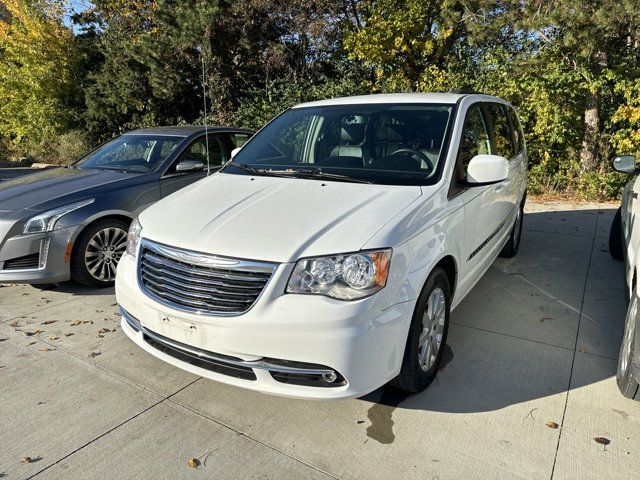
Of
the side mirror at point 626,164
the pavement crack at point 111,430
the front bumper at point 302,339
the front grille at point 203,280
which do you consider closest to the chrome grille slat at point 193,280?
the front grille at point 203,280

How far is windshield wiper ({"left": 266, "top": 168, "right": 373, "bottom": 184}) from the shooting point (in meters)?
3.09

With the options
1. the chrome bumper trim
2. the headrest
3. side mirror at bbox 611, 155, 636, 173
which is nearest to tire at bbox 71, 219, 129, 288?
the chrome bumper trim

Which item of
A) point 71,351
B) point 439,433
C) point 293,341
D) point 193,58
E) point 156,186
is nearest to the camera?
point 293,341

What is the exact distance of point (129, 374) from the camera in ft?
10.3

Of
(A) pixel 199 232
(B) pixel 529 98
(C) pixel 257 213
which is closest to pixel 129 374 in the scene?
(A) pixel 199 232

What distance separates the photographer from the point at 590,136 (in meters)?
8.98

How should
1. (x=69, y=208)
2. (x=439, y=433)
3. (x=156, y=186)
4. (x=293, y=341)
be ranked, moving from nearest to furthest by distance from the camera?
(x=293, y=341), (x=439, y=433), (x=69, y=208), (x=156, y=186)

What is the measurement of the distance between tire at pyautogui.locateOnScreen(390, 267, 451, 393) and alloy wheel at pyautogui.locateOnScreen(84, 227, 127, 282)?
323 centimetres

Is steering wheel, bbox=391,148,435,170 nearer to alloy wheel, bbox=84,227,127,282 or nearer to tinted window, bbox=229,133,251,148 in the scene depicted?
alloy wheel, bbox=84,227,127,282

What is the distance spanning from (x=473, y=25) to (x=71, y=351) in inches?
357

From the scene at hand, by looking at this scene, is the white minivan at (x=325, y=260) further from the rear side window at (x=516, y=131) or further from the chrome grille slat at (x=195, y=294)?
the rear side window at (x=516, y=131)

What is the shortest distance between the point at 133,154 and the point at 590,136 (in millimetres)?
8190

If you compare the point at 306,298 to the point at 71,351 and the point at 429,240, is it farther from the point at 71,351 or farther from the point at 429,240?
the point at 71,351

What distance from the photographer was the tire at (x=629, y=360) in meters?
2.61
